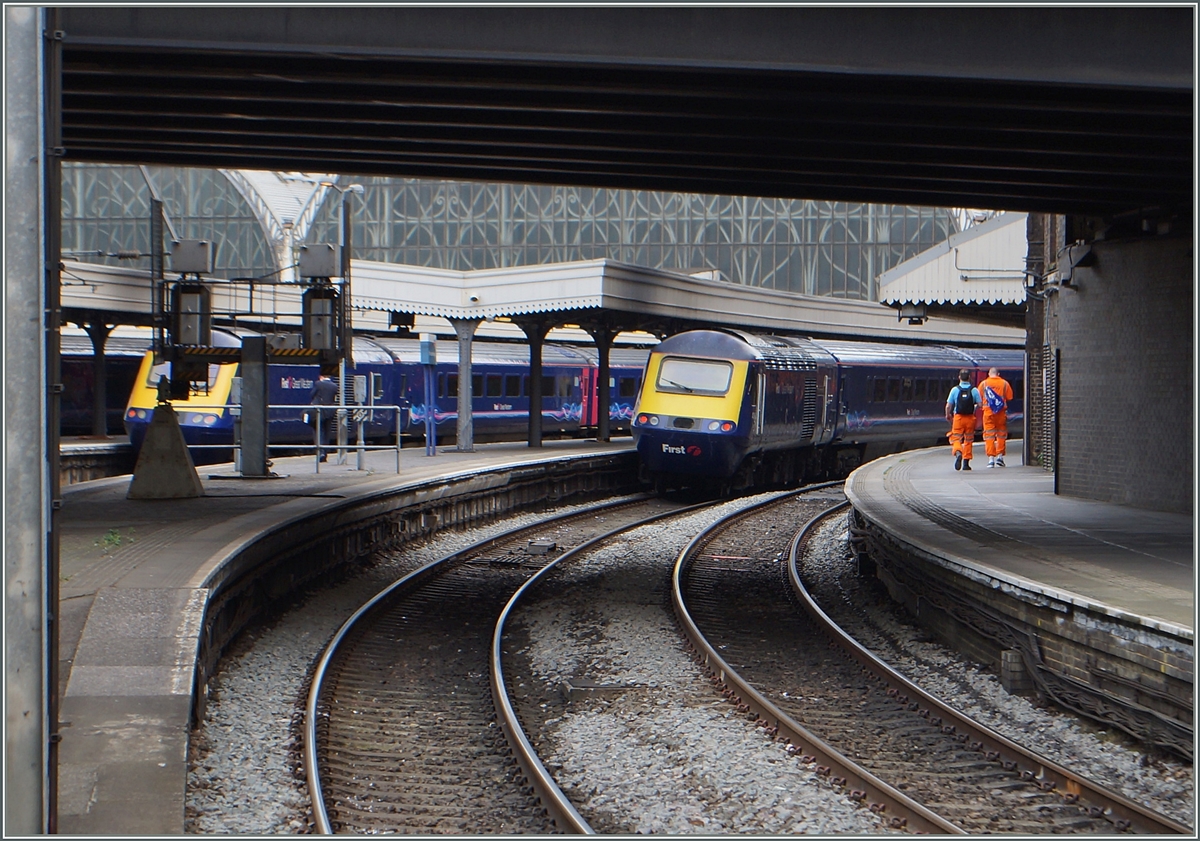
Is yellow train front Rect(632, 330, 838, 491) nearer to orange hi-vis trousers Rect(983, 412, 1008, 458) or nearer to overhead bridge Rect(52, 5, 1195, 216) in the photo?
orange hi-vis trousers Rect(983, 412, 1008, 458)

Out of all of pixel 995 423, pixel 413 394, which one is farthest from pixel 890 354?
pixel 413 394

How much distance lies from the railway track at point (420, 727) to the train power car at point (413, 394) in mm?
8954

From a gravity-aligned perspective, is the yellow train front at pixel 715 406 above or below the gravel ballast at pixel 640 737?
above

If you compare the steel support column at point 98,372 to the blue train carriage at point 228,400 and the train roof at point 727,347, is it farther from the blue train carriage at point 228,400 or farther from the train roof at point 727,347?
the train roof at point 727,347

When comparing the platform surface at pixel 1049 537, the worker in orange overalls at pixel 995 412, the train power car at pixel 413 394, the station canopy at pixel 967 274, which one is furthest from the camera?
the train power car at pixel 413 394

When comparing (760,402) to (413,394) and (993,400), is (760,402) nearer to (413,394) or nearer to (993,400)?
(993,400)

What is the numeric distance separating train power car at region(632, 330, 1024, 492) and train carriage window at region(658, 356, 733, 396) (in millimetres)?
17

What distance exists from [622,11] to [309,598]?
6943 mm

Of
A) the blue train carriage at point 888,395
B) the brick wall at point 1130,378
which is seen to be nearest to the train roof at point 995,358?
the blue train carriage at point 888,395

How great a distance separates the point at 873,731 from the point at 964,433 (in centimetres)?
1273

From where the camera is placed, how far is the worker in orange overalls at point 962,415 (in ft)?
62.4

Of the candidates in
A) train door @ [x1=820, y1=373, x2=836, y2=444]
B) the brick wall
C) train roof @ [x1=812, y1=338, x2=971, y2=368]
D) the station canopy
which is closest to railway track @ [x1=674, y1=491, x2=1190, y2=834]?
the brick wall

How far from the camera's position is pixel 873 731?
317 inches

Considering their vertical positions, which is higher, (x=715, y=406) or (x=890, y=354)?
(x=890, y=354)
